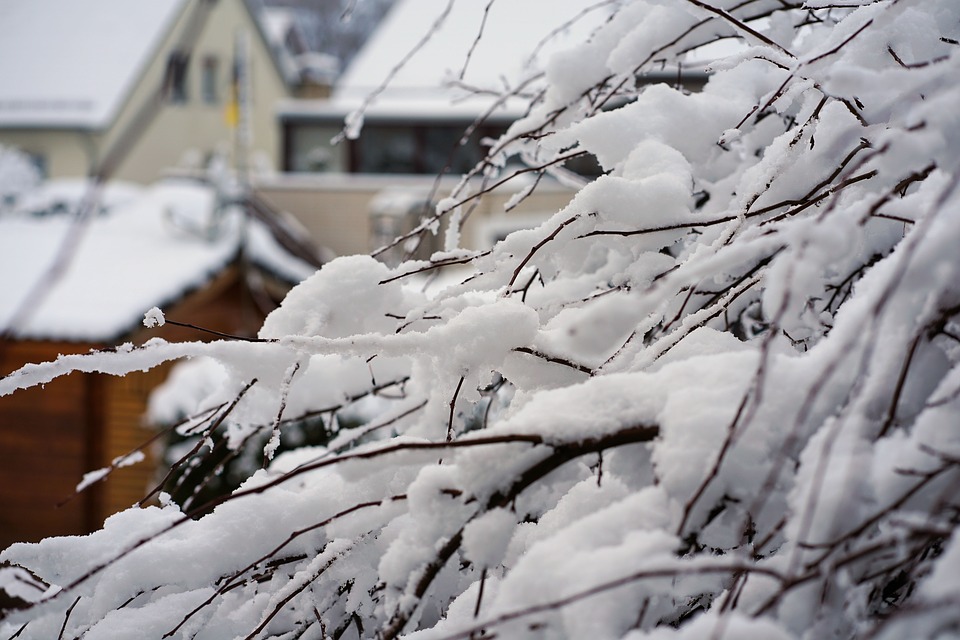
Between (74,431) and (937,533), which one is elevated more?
(937,533)

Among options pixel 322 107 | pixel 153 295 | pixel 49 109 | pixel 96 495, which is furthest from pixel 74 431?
pixel 49 109

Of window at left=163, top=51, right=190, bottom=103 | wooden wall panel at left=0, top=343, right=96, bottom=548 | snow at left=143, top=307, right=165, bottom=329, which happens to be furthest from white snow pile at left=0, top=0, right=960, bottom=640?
wooden wall panel at left=0, top=343, right=96, bottom=548

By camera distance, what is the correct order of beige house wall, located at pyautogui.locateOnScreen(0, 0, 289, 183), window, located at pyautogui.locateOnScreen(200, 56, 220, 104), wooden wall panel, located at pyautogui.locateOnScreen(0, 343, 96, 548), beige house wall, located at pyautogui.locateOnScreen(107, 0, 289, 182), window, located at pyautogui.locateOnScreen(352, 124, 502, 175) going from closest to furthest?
1. wooden wall panel, located at pyautogui.locateOnScreen(0, 343, 96, 548)
2. window, located at pyautogui.locateOnScreen(352, 124, 502, 175)
3. beige house wall, located at pyautogui.locateOnScreen(0, 0, 289, 183)
4. beige house wall, located at pyautogui.locateOnScreen(107, 0, 289, 182)
5. window, located at pyautogui.locateOnScreen(200, 56, 220, 104)

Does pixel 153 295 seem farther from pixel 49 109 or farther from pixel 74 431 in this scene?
pixel 49 109

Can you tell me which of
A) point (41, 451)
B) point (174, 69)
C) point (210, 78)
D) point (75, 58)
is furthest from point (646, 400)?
point (210, 78)

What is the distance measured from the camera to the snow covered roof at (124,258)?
23.7 feet

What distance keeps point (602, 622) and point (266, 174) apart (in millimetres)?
15375

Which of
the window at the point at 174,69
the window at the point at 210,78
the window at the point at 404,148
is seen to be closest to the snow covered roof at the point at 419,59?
the window at the point at 404,148

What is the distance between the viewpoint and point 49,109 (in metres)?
17.1

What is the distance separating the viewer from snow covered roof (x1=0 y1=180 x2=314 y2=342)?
7215 millimetres

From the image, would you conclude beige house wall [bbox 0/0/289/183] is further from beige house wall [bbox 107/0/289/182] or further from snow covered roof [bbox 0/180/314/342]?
snow covered roof [bbox 0/180/314/342]

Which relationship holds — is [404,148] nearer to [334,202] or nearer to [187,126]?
[334,202]

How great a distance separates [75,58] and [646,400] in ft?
64.8

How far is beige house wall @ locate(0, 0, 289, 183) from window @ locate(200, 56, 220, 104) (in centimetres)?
9
